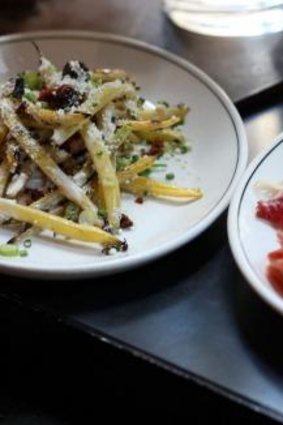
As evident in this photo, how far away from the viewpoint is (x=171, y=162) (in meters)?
1.13

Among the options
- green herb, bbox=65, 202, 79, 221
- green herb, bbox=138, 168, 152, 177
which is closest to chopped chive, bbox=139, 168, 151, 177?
green herb, bbox=138, 168, 152, 177

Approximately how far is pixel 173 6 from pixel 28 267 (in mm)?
666

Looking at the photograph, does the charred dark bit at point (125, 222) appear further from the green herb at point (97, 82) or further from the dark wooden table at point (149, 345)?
the green herb at point (97, 82)

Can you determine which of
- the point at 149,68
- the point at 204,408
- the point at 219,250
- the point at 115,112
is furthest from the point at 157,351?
the point at 149,68

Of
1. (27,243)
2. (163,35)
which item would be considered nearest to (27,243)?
(27,243)

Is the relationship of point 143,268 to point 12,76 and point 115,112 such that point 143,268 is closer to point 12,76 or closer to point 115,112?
point 115,112

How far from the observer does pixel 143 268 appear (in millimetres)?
973

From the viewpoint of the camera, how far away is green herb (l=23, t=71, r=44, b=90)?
1.15 meters

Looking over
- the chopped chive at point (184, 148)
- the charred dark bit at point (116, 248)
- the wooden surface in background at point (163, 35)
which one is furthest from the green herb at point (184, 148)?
the charred dark bit at point (116, 248)

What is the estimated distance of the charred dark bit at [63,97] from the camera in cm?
106

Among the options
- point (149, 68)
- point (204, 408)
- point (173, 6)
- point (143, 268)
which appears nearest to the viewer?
point (204, 408)

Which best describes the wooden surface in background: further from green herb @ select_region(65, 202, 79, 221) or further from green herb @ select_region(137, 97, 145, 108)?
green herb @ select_region(65, 202, 79, 221)

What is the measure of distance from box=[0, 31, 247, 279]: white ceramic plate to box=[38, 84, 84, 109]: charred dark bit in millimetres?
128

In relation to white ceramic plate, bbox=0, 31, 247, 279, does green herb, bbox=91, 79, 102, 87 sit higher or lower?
higher
